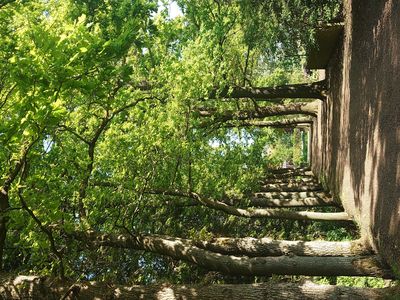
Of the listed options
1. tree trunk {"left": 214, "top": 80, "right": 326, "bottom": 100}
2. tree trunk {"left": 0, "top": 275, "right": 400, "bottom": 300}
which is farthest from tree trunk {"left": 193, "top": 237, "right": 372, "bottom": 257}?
tree trunk {"left": 214, "top": 80, "right": 326, "bottom": 100}

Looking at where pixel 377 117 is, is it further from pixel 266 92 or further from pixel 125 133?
pixel 266 92

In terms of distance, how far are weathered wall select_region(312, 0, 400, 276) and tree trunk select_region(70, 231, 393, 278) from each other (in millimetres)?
444

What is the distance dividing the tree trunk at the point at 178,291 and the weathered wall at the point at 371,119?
1.83 metres

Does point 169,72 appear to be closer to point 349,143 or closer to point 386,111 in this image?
point 386,111

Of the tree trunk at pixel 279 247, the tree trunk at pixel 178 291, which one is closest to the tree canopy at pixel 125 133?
the tree trunk at pixel 279 247

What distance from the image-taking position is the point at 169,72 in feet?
28.7

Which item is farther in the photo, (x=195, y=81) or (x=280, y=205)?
(x=280, y=205)

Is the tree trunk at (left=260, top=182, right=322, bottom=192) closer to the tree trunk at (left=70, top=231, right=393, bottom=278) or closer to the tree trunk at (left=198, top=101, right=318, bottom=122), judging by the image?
the tree trunk at (left=198, top=101, right=318, bottom=122)

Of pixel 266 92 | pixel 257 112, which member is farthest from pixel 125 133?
pixel 257 112

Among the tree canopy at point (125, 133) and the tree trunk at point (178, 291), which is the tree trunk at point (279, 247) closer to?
the tree canopy at point (125, 133)

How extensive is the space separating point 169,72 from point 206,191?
182 inches

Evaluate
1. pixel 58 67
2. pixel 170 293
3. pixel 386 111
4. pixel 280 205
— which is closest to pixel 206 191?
pixel 280 205

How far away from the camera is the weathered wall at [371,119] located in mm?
6777

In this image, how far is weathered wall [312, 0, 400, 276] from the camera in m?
6.78
